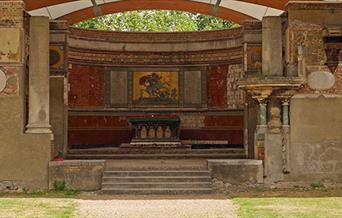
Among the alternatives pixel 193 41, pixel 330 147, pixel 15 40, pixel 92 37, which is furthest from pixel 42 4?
pixel 330 147

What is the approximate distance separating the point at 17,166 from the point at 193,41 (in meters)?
10.3

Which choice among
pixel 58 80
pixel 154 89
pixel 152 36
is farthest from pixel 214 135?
pixel 58 80

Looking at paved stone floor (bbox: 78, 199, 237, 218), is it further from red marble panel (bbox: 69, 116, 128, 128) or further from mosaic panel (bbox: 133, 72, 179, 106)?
mosaic panel (bbox: 133, 72, 179, 106)

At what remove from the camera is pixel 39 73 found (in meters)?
13.5

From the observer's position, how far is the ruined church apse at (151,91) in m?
20.6

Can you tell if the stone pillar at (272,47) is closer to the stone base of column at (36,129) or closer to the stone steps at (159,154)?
the stone steps at (159,154)

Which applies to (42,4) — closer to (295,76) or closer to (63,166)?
(63,166)

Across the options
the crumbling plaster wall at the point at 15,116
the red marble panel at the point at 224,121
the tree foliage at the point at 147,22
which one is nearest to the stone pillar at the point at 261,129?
the crumbling plaster wall at the point at 15,116

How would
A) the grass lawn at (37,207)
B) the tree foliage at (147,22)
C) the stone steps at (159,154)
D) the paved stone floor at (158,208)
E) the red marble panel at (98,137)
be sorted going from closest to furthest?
1. the grass lawn at (37,207)
2. the paved stone floor at (158,208)
3. the stone steps at (159,154)
4. the red marble panel at (98,137)
5. the tree foliage at (147,22)

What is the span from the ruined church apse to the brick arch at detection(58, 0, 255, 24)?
5.21 ft

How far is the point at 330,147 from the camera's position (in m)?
13.4

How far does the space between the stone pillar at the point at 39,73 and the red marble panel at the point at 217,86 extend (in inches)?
348

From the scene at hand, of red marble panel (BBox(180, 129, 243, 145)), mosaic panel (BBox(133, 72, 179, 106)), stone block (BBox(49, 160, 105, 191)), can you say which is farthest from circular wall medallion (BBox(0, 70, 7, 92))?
red marble panel (BBox(180, 129, 243, 145))

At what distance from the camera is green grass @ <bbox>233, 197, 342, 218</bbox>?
9.21 meters
